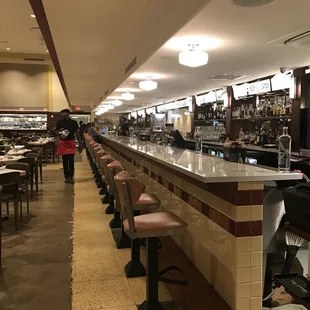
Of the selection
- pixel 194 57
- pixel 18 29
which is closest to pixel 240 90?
pixel 194 57

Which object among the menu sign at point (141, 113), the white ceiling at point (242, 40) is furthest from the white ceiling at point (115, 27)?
the menu sign at point (141, 113)

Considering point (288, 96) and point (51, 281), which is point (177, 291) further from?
point (288, 96)

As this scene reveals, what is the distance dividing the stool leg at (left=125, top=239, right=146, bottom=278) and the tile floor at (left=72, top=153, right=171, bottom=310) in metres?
0.07

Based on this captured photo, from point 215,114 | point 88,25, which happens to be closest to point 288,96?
point 215,114

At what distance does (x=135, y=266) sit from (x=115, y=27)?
4.48 m

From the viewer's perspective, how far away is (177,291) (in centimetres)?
297

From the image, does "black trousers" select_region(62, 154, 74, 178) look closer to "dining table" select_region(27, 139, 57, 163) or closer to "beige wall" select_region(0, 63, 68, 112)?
"dining table" select_region(27, 139, 57, 163)

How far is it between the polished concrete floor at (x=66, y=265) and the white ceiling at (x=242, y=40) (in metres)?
2.69

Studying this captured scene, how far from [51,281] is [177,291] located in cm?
129

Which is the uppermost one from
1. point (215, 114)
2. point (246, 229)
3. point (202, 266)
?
point (215, 114)

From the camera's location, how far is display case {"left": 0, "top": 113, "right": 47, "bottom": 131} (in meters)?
20.4

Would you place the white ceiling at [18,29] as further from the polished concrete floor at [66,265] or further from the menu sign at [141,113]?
the polished concrete floor at [66,265]

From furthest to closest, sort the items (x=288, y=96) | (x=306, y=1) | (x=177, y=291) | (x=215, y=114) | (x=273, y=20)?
1. (x=215, y=114)
2. (x=288, y=96)
3. (x=273, y=20)
4. (x=306, y=1)
5. (x=177, y=291)

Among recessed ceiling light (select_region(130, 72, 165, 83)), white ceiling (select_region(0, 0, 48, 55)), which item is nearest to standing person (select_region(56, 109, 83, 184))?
recessed ceiling light (select_region(130, 72, 165, 83))
